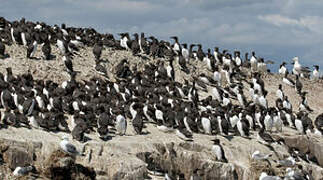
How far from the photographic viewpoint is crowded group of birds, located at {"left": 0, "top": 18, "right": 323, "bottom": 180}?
1025 inches

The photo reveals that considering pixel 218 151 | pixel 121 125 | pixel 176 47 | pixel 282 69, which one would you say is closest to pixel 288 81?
pixel 282 69

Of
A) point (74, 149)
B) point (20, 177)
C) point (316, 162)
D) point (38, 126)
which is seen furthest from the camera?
point (316, 162)

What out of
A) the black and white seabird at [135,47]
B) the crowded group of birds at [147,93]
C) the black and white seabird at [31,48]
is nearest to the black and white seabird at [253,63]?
the crowded group of birds at [147,93]

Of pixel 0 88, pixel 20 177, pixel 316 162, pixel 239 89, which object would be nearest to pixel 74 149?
pixel 20 177

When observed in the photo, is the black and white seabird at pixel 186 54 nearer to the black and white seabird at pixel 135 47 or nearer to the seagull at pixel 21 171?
the black and white seabird at pixel 135 47

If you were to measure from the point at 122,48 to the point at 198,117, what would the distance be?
10.6 meters

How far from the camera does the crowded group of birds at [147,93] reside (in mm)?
26047

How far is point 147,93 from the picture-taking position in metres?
32.2

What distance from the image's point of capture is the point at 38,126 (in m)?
24.3

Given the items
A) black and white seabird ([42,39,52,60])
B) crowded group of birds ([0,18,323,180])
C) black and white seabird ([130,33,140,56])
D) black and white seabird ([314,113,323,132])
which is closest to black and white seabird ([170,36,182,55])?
crowded group of birds ([0,18,323,180])

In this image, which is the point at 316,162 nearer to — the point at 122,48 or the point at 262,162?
the point at 262,162

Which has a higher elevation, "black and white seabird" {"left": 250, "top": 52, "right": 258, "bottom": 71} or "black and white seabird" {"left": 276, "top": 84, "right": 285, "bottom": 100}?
"black and white seabird" {"left": 250, "top": 52, "right": 258, "bottom": 71}

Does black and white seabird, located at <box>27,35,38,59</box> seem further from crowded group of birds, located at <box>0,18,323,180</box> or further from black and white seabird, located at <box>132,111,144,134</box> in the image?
black and white seabird, located at <box>132,111,144,134</box>

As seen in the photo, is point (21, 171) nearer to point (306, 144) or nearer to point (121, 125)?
point (121, 125)
